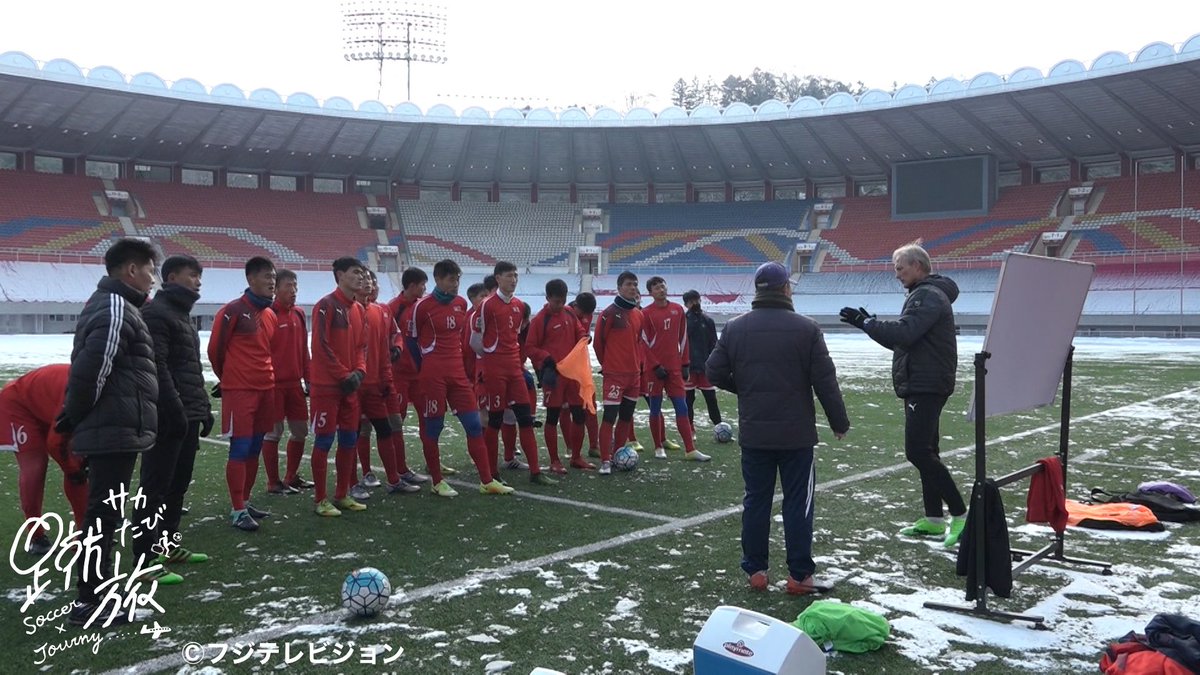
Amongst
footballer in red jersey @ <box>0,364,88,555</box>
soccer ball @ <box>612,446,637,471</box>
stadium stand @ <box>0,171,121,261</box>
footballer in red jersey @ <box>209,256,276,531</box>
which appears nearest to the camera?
footballer in red jersey @ <box>0,364,88,555</box>

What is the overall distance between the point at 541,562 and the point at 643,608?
1.06 meters

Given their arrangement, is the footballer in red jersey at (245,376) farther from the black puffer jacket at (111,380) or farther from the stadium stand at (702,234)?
the stadium stand at (702,234)

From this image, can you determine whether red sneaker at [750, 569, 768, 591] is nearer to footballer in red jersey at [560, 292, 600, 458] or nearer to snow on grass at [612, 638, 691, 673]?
snow on grass at [612, 638, 691, 673]

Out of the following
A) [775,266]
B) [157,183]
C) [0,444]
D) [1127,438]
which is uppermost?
[157,183]

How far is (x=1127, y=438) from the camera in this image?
10.8 metres

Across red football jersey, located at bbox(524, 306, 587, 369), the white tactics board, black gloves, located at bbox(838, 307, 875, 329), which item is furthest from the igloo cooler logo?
red football jersey, located at bbox(524, 306, 587, 369)

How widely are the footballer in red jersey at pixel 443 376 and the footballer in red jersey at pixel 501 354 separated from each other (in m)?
0.35

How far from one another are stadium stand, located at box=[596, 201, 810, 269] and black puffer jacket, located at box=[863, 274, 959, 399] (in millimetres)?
45623

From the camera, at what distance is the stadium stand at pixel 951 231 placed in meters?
46.6

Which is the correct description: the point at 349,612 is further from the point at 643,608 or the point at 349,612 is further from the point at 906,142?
the point at 906,142

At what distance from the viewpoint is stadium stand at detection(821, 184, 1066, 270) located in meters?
46.6

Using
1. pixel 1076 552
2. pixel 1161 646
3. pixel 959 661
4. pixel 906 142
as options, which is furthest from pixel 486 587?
pixel 906 142

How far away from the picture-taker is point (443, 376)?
7.67 meters

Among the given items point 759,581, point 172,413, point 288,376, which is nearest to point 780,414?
point 759,581
